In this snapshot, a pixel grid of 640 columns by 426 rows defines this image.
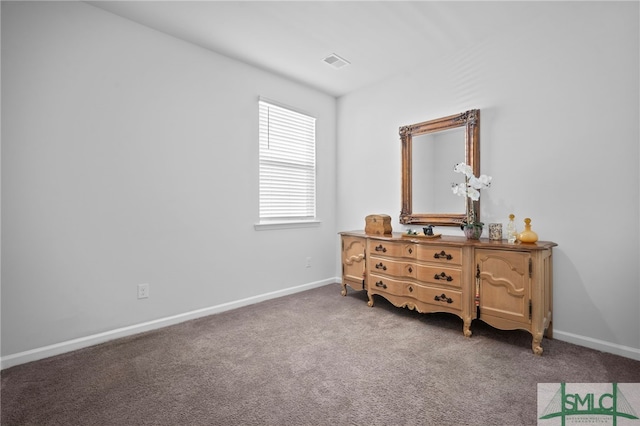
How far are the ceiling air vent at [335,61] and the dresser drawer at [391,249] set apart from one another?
1955 millimetres

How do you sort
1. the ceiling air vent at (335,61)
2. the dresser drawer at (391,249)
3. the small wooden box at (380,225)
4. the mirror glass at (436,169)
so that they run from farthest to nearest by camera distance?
the small wooden box at (380,225) → the ceiling air vent at (335,61) → the mirror glass at (436,169) → the dresser drawer at (391,249)

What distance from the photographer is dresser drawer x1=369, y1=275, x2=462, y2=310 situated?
2.59 meters

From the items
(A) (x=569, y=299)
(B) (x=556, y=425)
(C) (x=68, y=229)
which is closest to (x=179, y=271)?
(C) (x=68, y=229)

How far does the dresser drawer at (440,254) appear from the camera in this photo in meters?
2.57

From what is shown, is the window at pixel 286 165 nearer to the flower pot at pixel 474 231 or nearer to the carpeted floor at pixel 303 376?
the carpeted floor at pixel 303 376

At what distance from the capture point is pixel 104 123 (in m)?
2.44

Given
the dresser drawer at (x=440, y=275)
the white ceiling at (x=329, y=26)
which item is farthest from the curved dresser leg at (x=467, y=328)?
the white ceiling at (x=329, y=26)

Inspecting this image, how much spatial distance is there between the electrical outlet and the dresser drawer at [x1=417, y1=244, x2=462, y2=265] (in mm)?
2432

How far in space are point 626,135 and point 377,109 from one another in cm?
233

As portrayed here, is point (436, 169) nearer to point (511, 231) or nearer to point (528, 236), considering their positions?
point (511, 231)

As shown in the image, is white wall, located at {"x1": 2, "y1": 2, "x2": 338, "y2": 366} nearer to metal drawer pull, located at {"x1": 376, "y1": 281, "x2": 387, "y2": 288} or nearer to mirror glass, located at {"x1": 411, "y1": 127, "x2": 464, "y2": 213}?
metal drawer pull, located at {"x1": 376, "y1": 281, "x2": 387, "y2": 288}

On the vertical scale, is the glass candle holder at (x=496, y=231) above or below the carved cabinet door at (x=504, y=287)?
above

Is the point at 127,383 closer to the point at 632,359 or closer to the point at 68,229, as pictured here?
the point at 68,229

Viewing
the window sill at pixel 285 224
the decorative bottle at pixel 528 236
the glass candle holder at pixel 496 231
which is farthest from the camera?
the window sill at pixel 285 224
